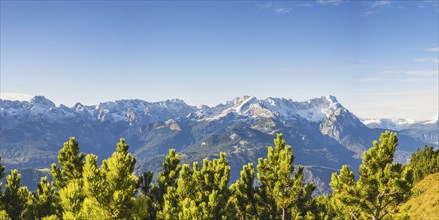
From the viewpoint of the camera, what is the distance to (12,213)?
1699 inches

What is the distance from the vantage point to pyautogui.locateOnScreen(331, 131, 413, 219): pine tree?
39.0 m

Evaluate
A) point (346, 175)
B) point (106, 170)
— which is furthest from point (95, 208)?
point (346, 175)

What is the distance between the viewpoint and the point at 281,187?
1742 inches

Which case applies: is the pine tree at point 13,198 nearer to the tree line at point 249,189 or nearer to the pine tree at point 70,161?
the tree line at point 249,189

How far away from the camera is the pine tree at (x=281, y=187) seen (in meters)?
43.5

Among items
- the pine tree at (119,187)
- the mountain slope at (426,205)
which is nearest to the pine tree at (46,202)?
the pine tree at (119,187)

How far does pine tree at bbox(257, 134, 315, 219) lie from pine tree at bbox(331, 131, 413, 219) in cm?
487

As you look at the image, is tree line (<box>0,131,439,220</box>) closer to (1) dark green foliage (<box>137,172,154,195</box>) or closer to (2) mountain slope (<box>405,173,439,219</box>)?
(1) dark green foliage (<box>137,172,154,195</box>)

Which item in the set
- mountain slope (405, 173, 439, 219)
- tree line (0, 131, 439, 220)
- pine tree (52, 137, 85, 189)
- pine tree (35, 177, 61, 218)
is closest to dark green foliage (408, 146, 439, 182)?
mountain slope (405, 173, 439, 219)

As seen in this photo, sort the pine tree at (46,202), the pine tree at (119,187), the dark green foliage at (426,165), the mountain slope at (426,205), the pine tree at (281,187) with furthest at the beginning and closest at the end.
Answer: the dark green foliage at (426,165), the mountain slope at (426,205), the pine tree at (46,202), the pine tree at (281,187), the pine tree at (119,187)

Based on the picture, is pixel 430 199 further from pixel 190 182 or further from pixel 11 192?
pixel 11 192

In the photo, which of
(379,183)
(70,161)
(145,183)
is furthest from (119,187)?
(379,183)

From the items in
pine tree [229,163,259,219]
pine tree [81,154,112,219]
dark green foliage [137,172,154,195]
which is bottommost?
pine tree [229,163,259,219]

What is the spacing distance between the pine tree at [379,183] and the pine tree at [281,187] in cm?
487
